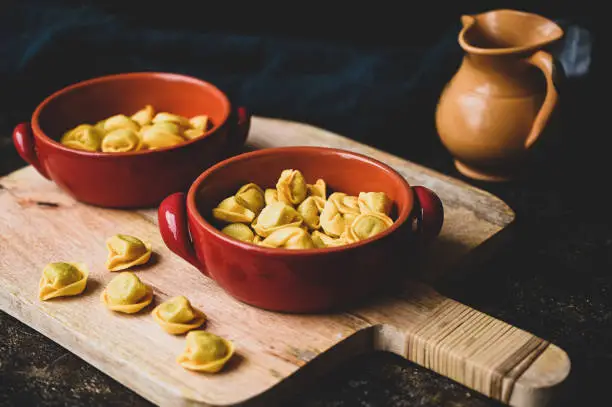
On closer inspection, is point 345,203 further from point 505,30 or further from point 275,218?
point 505,30

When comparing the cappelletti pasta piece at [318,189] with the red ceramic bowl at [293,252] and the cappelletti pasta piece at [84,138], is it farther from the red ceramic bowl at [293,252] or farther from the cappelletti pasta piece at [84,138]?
the cappelletti pasta piece at [84,138]

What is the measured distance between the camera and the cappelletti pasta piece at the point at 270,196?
91 cm

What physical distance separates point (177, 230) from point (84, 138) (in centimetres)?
26

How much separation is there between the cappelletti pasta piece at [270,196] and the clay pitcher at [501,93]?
29 cm

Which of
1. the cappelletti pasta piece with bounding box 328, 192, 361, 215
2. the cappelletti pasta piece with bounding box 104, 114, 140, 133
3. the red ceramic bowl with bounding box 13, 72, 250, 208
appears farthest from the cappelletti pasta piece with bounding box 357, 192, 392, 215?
the cappelletti pasta piece with bounding box 104, 114, 140, 133

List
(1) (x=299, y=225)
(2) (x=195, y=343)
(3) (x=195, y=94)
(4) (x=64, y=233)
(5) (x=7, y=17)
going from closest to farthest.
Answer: (2) (x=195, y=343) → (1) (x=299, y=225) → (4) (x=64, y=233) → (3) (x=195, y=94) → (5) (x=7, y=17)

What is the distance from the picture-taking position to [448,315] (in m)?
0.82

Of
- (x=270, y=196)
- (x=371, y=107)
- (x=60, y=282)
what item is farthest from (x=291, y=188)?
(x=371, y=107)

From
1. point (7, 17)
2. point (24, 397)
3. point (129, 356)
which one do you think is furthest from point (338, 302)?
point (7, 17)

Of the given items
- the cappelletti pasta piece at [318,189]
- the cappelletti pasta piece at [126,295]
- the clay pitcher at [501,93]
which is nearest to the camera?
the cappelletti pasta piece at [126,295]

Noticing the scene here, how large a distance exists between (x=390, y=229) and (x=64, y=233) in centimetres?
40

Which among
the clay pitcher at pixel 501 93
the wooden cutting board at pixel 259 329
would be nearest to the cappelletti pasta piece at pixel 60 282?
the wooden cutting board at pixel 259 329

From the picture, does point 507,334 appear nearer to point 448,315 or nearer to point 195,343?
point 448,315

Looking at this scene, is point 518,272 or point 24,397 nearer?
point 24,397
